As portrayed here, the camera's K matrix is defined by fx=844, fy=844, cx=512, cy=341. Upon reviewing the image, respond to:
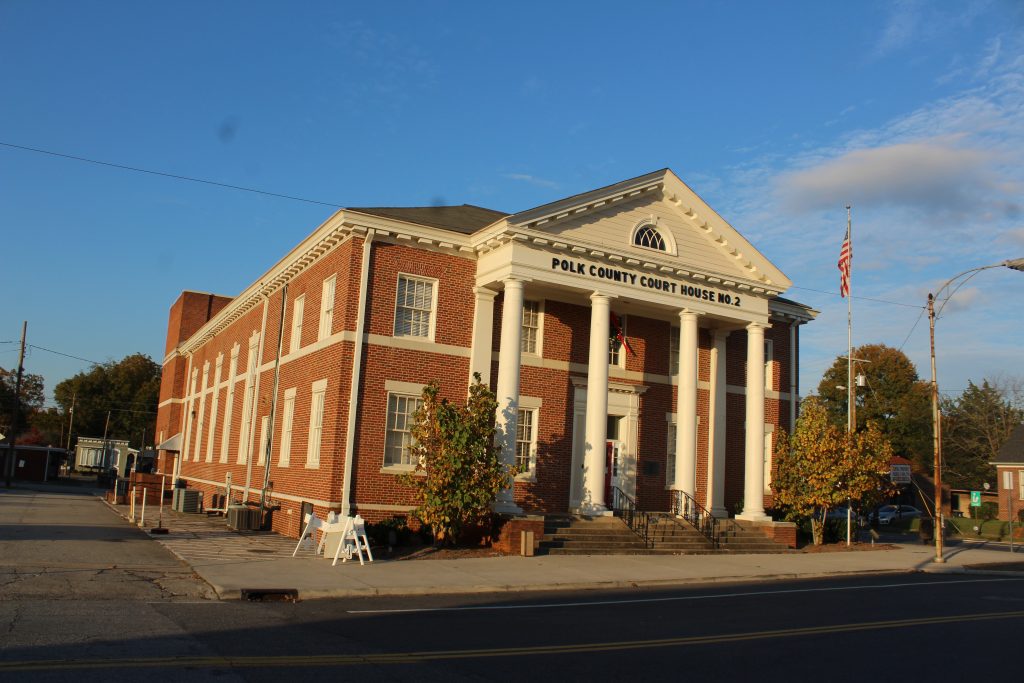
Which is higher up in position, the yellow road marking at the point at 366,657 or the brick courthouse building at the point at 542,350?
the brick courthouse building at the point at 542,350

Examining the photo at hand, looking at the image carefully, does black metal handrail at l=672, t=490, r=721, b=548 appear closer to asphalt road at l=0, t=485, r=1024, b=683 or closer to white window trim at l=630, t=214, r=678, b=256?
white window trim at l=630, t=214, r=678, b=256

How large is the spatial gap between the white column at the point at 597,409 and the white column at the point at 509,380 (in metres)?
2.28

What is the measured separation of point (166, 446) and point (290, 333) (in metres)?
20.7

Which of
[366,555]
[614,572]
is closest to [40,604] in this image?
[366,555]

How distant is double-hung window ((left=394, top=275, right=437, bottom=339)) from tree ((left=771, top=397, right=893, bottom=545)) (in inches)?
496

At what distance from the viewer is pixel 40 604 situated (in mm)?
11344

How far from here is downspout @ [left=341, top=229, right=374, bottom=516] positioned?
21.7m

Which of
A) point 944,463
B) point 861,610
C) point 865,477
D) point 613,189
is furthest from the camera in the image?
point 944,463

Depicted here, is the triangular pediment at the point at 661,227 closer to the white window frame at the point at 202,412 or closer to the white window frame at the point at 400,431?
the white window frame at the point at 400,431

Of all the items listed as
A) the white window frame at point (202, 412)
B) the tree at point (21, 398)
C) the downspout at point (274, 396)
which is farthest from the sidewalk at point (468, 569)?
the tree at point (21, 398)

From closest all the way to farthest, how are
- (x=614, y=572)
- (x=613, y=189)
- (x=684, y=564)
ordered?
(x=614, y=572) → (x=684, y=564) → (x=613, y=189)

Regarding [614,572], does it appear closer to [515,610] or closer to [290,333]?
[515,610]

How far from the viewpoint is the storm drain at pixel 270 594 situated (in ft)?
43.9

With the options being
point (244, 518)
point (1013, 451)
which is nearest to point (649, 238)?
point (244, 518)
